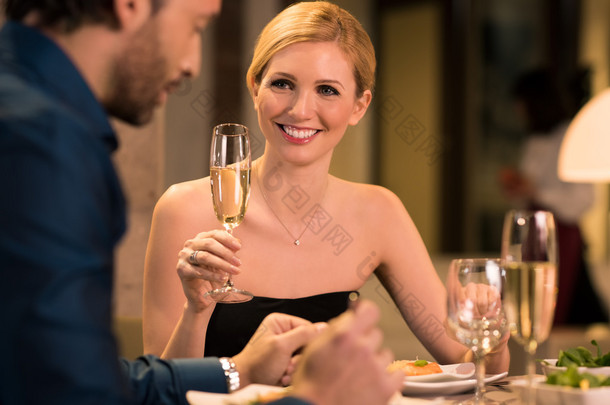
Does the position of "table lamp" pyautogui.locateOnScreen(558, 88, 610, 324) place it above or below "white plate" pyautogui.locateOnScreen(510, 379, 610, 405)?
above

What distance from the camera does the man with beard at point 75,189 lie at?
72 cm

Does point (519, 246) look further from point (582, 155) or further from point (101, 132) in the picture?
point (582, 155)

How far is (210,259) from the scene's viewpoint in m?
1.43

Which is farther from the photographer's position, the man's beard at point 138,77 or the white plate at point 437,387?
the white plate at point 437,387

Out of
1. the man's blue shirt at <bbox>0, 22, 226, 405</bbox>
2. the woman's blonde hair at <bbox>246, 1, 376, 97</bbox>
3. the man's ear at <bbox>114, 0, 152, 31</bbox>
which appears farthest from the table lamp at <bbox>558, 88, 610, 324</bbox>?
the man's blue shirt at <bbox>0, 22, 226, 405</bbox>

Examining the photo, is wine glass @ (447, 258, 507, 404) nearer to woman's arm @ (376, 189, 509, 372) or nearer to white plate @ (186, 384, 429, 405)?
white plate @ (186, 384, 429, 405)

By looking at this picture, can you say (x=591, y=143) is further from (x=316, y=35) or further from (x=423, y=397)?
(x=423, y=397)

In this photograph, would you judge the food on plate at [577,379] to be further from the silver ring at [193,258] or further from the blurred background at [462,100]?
the blurred background at [462,100]

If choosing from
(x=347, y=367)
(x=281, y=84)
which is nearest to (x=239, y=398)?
(x=347, y=367)

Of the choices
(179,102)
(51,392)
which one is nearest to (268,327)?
(51,392)

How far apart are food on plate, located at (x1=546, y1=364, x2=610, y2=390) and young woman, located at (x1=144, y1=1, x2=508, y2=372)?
2.67ft

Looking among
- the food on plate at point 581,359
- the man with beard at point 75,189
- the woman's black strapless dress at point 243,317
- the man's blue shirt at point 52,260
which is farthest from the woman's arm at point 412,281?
the man's blue shirt at point 52,260

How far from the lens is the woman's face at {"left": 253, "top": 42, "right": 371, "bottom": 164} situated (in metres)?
1.95

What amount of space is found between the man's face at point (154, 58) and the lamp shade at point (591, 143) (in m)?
2.50
